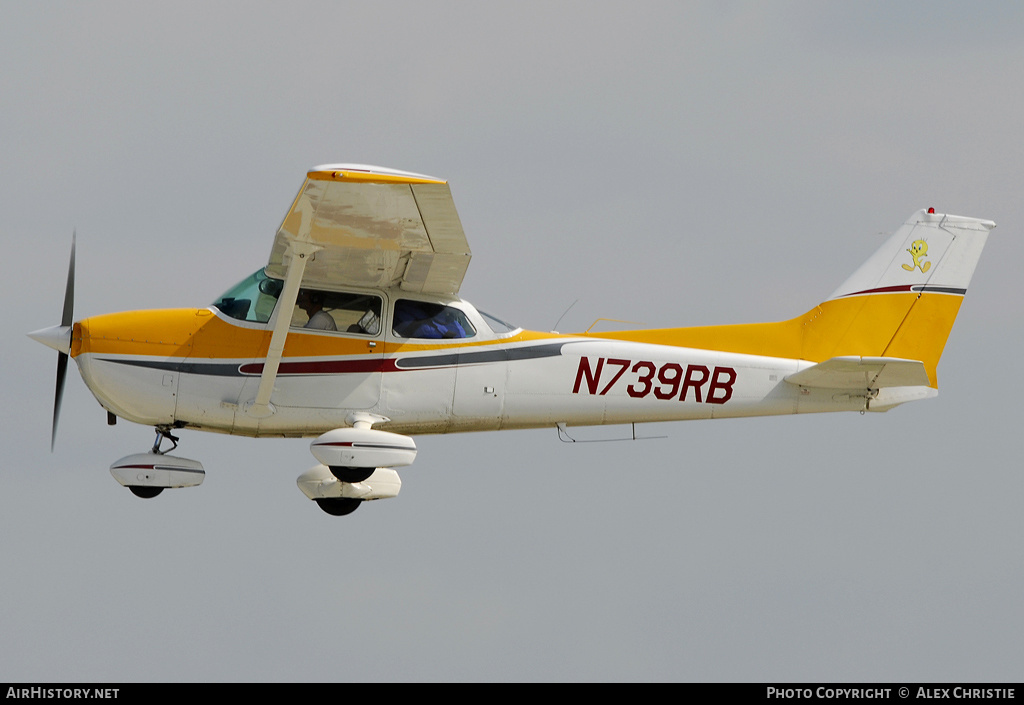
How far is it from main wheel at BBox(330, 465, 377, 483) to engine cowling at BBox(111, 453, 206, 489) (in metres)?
1.26

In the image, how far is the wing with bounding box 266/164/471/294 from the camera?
10789 millimetres

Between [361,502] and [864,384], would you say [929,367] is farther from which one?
[361,502]

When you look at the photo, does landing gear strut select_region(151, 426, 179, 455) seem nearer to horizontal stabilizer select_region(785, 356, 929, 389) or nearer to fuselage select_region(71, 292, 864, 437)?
fuselage select_region(71, 292, 864, 437)

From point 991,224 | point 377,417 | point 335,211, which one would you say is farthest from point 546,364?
point 991,224

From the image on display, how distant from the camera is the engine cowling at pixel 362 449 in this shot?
476 inches

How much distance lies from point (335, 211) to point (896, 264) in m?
5.92

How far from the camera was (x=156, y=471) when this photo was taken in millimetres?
12430

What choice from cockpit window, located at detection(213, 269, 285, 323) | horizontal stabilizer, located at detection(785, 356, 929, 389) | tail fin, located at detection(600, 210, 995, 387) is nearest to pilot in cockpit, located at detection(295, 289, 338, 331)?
cockpit window, located at detection(213, 269, 285, 323)

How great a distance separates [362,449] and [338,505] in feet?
4.95

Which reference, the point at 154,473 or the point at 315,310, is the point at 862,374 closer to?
the point at 315,310

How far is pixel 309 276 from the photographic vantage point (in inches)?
496

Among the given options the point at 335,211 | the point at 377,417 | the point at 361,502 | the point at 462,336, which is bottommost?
the point at 361,502

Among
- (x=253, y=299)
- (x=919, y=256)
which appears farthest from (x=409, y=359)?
(x=919, y=256)

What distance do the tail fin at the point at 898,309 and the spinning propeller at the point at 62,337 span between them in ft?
20.1
